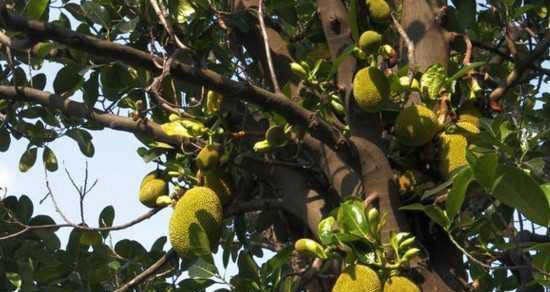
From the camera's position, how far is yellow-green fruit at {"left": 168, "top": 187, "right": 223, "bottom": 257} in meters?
1.49

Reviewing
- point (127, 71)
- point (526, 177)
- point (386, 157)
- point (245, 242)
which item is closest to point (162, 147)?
point (127, 71)

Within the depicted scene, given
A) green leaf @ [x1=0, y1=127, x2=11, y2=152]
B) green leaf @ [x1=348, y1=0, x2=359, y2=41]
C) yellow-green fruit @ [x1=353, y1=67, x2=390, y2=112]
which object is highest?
green leaf @ [x1=348, y1=0, x2=359, y2=41]

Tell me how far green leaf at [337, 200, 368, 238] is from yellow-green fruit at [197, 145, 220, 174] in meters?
0.34

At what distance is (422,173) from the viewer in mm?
1501

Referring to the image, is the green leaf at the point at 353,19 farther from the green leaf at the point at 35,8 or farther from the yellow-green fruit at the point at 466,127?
the green leaf at the point at 35,8

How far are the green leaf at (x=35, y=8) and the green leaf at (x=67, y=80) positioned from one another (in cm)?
35

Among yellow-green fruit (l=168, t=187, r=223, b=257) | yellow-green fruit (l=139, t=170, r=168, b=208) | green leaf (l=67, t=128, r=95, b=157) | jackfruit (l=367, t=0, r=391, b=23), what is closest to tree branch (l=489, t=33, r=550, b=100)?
jackfruit (l=367, t=0, r=391, b=23)

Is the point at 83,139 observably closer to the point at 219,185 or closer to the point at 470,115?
the point at 219,185

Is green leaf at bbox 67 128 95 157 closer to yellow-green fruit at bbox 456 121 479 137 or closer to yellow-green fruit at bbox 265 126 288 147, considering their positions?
yellow-green fruit at bbox 265 126 288 147

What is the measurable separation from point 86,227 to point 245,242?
0.43 meters

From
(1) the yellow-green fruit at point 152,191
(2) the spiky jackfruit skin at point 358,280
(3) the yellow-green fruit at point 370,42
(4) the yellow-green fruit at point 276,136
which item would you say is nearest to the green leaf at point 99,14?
(1) the yellow-green fruit at point 152,191

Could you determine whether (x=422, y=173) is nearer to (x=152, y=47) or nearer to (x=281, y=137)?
(x=281, y=137)

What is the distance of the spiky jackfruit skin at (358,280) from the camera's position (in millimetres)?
1231

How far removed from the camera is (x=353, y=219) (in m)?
1.29
